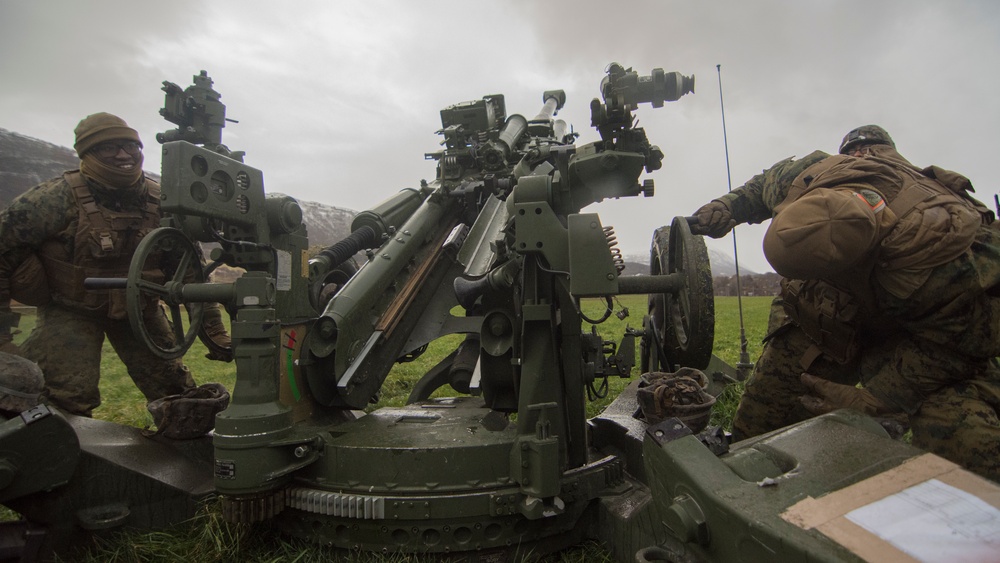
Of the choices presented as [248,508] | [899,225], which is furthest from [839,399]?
[248,508]

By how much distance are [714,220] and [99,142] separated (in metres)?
4.44

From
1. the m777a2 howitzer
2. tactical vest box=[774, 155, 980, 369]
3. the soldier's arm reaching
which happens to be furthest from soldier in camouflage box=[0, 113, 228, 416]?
tactical vest box=[774, 155, 980, 369]

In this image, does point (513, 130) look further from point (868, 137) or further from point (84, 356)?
point (84, 356)

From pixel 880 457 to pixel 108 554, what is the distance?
153 inches

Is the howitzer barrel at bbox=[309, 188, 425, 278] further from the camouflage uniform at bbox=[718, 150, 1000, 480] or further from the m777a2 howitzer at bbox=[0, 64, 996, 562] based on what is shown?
the camouflage uniform at bbox=[718, 150, 1000, 480]

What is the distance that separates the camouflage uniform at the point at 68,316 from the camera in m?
3.96

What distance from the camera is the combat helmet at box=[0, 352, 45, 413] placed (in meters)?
2.94

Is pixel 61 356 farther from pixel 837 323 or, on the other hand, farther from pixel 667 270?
pixel 837 323

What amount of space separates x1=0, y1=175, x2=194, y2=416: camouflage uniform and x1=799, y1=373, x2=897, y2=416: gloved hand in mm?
4594

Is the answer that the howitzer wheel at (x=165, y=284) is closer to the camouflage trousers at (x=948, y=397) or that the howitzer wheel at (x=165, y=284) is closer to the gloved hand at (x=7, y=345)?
the gloved hand at (x=7, y=345)

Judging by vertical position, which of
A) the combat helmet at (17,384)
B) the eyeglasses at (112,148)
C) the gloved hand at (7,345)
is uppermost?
the eyeglasses at (112,148)

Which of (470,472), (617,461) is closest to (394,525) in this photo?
(470,472)

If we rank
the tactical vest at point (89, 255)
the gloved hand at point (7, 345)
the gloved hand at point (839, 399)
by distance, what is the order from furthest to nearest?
the tactical vest at point (89, 255) → the gloved hand at point (7, 345) → the gloved hand at point (839, 399)

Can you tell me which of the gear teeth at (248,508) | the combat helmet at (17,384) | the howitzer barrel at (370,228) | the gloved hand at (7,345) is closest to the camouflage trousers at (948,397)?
the gear teeth at (248,508)
